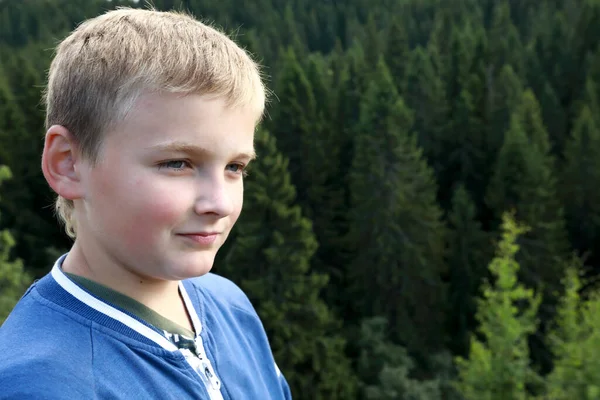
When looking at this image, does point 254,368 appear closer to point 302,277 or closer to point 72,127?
point 72,127

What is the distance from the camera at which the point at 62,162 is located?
178 cm

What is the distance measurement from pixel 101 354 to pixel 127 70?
0.62 m

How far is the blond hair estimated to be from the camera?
170cm

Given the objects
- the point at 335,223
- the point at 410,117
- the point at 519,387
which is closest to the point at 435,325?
the point at 335,223

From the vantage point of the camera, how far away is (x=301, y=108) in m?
40.0

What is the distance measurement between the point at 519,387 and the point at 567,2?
60.9 meters

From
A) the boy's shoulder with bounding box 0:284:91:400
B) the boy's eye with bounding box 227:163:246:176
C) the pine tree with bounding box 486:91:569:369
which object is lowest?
the boy's shoulder with bounding box 0:284:91:400

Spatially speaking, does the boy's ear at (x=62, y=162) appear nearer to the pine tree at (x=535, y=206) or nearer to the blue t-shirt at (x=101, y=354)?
the blue t-shirt at (x=101, y=354)

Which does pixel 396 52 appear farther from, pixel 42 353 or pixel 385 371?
pixel 42 353

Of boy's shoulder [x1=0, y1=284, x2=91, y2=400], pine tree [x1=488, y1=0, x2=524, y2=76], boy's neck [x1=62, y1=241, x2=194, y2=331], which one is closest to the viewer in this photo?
boy's shoulder [x1=0, y1=284, x2=91, y2=400]

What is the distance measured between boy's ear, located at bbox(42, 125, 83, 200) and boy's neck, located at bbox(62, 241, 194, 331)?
0.53 ft

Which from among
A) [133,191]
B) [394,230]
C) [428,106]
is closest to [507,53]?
[428,106]

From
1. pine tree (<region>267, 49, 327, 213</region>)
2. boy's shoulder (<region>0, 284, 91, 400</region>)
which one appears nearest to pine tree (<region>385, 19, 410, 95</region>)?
pine tree (<region>267, 49, 327, 213</region>)

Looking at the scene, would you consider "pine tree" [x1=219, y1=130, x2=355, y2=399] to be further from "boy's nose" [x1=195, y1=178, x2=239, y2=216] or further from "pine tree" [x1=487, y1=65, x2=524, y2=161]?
"boy's nose" [x1=195, y1=178, x2=239, y2=216]
